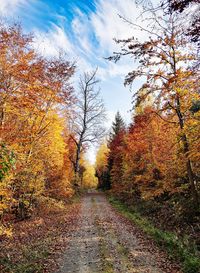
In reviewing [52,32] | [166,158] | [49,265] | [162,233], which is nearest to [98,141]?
[166,158]

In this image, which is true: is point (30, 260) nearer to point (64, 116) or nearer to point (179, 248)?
point (179, 248)

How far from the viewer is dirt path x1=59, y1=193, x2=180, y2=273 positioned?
705 cm

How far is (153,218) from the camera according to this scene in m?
13.9

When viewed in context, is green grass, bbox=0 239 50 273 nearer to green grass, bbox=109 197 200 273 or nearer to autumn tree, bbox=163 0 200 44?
green grass, bbox=109 197 200 273

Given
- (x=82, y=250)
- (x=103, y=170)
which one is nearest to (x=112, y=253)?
(x=82, y=250)

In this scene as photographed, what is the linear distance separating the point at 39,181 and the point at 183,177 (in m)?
8.86

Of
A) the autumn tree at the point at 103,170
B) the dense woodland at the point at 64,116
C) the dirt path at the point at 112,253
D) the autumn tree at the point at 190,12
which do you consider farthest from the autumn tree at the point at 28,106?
the autumn tree at the point at 103,170

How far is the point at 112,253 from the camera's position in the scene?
8312 mm

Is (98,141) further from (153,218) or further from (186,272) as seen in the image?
(186,272)

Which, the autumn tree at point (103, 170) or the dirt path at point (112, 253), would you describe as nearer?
the dirt path at point (112, 253)

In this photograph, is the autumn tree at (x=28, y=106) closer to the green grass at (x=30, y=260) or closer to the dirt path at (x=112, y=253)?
the green grass at (x=30, y=260)

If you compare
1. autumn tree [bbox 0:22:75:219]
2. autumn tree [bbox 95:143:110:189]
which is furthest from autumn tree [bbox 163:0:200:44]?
autumn tree [bbox 95:143:110:189]

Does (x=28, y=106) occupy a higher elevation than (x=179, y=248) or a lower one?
higher

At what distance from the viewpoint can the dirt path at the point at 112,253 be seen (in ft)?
23.1
